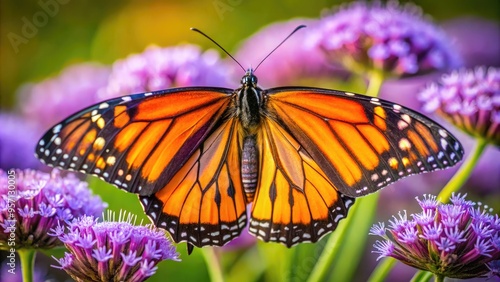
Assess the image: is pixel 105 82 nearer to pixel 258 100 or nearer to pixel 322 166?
pixel 258 100

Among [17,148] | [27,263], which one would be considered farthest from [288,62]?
[27,263]

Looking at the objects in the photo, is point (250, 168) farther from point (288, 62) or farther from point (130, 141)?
point (288, 62)

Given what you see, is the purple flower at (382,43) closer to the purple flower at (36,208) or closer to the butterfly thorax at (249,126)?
the butterfly thorax at (249,126)

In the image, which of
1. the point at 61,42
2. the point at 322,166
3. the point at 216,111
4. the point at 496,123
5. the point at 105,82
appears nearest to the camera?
the point at 322,166

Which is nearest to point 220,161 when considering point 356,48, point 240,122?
point 240,122

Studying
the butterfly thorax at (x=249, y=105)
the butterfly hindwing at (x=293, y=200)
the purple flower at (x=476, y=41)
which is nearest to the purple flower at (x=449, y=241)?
the butterfly hindwing at (x=293, y=200)

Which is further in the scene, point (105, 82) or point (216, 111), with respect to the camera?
point (105, 82)
